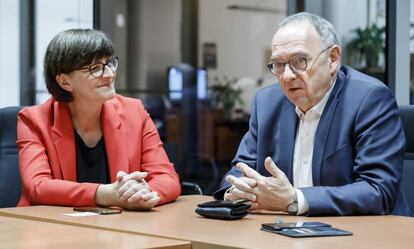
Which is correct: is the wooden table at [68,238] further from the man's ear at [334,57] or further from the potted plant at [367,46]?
the potted plant at [367,46]

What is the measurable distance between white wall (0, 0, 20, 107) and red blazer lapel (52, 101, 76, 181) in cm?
371

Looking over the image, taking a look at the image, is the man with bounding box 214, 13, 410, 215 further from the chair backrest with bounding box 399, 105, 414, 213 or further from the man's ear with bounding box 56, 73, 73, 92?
the man's ear with bounding box 56, 73, 73, 92

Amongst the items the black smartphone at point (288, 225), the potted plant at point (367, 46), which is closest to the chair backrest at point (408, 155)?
the black smartphone at point (288, 225)

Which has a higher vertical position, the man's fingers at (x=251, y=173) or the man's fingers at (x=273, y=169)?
the man's fingers at (x=273, y=169)

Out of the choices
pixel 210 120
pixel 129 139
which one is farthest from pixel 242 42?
pixel 129 139

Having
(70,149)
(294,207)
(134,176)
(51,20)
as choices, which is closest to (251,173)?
(294,207)

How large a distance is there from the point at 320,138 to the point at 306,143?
104mm

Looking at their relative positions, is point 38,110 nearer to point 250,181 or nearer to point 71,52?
point 71,52

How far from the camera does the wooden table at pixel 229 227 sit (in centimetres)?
190

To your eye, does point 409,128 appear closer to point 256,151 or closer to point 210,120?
point 256,151

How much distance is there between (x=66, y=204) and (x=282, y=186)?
0.82 metres

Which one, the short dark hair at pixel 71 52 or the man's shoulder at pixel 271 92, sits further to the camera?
the short dark hair at pixel 71 52

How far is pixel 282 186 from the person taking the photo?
7.90ft

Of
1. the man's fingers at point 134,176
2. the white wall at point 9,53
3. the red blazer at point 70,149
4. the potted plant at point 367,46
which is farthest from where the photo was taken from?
the white wall at point 9,53
